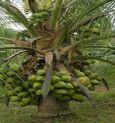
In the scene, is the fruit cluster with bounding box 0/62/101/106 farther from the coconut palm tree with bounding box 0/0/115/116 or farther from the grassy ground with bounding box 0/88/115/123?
the grassy ground with bounding box 0/88/115/123

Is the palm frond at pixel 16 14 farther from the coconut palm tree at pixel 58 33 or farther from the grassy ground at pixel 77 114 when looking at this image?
the grassy ground at pixel 77 114

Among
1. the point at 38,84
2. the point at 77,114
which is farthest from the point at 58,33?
the point at 77,114

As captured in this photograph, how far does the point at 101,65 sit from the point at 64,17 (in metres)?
1.38

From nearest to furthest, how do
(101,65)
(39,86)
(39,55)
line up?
(39,86), (39,55), (101,65)

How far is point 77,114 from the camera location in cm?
693

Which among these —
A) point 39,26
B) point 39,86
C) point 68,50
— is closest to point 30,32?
point 39,26

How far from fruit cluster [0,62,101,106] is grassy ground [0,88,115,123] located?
0.63 metres

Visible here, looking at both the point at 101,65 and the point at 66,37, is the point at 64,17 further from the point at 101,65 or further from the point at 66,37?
the point at 101,65

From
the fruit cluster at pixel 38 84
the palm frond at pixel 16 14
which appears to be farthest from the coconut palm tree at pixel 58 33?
the fruit cluster at pixel 38 84

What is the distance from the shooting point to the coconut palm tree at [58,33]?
5828 millimetres

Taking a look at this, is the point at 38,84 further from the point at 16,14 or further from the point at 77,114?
the point at 77,114

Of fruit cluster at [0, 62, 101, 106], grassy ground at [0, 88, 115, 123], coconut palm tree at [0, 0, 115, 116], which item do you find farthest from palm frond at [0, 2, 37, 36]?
grassy ground at [0, 88, 115, 123]

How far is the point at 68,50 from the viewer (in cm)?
608

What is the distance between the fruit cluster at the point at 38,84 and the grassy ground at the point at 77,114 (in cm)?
63
